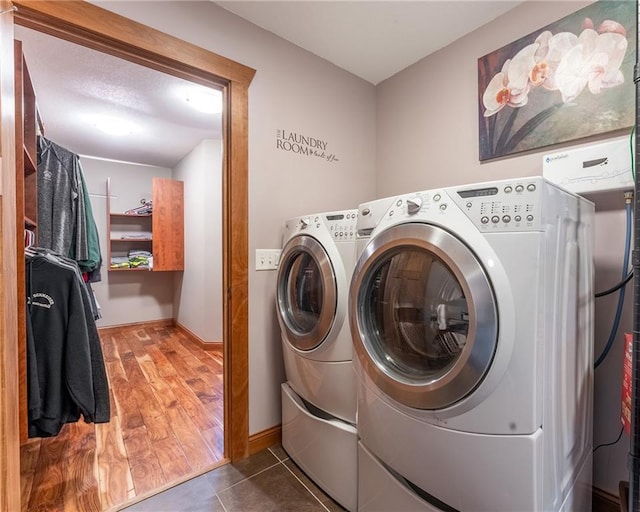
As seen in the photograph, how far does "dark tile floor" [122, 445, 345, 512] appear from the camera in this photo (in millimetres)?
1304

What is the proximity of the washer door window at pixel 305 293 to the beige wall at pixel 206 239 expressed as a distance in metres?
1.99

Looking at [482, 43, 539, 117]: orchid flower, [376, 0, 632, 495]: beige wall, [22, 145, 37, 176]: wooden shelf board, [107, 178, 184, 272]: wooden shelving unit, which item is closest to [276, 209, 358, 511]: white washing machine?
[376, 0, 632, 495]: beige wall

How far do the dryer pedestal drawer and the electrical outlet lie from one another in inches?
27.3

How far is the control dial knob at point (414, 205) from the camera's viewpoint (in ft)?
3.10

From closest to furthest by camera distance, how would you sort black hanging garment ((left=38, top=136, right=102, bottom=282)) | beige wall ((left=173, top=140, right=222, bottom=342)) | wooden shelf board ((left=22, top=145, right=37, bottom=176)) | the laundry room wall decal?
wooden shelf board ((left=22, top=145, right=37, bottom=176)), the laundry room wall decal, black hanging garment ((left=38, top=136, right=102, bottom=282)), beige wall ((left=173, top=140, right=222, bottom=342))

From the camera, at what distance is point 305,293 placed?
61.1 inches

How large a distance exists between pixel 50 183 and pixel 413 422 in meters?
2.94

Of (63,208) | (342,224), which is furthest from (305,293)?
(63,208)

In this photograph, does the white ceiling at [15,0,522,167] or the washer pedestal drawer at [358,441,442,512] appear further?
the white ceiling at [15,0,522,167]

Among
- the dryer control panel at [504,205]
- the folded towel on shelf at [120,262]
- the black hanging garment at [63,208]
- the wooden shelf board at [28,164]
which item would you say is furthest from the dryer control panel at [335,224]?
the folded towel on shelf at [120,262]

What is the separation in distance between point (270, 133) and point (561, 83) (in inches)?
56.8

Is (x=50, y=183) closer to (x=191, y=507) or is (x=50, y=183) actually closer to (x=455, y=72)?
(x=191, y=507)

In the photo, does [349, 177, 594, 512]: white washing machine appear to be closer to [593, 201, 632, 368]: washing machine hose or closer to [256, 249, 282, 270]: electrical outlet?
[593, 201, 632, 368]: washing machine hose

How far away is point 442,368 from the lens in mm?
917
